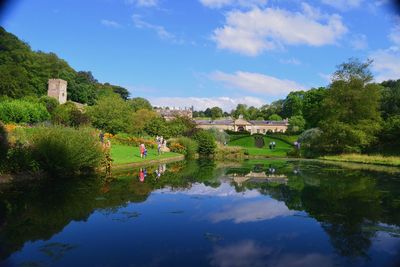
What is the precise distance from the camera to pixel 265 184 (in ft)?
57.2

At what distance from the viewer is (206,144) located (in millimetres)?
39875

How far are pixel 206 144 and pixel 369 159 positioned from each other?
15648mm

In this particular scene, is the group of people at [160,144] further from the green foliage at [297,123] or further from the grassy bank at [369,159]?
the green foliage at [297,123]

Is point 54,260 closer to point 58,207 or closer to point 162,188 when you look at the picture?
point 58,207

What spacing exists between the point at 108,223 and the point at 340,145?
34328 mm

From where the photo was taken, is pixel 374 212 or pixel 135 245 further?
pixel 374 212

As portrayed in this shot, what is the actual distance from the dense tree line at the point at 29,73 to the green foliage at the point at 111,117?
78.8 ft

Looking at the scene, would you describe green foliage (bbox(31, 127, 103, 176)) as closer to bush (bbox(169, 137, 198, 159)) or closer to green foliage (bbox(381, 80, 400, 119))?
bush (bbox(169, 137, 198, 159))

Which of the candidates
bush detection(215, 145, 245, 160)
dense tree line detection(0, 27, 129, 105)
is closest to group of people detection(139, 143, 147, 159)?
bush detection(215, 145, 245, 160)

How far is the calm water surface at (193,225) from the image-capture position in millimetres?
6820

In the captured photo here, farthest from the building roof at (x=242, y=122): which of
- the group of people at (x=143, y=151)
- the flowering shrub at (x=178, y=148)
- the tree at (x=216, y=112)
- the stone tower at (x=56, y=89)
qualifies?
the group of people at (x=143, y=151)

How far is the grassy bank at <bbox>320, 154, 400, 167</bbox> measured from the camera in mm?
31847

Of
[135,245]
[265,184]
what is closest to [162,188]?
[265,184]

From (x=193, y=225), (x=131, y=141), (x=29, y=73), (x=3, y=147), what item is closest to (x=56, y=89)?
(x=29, y=73)
